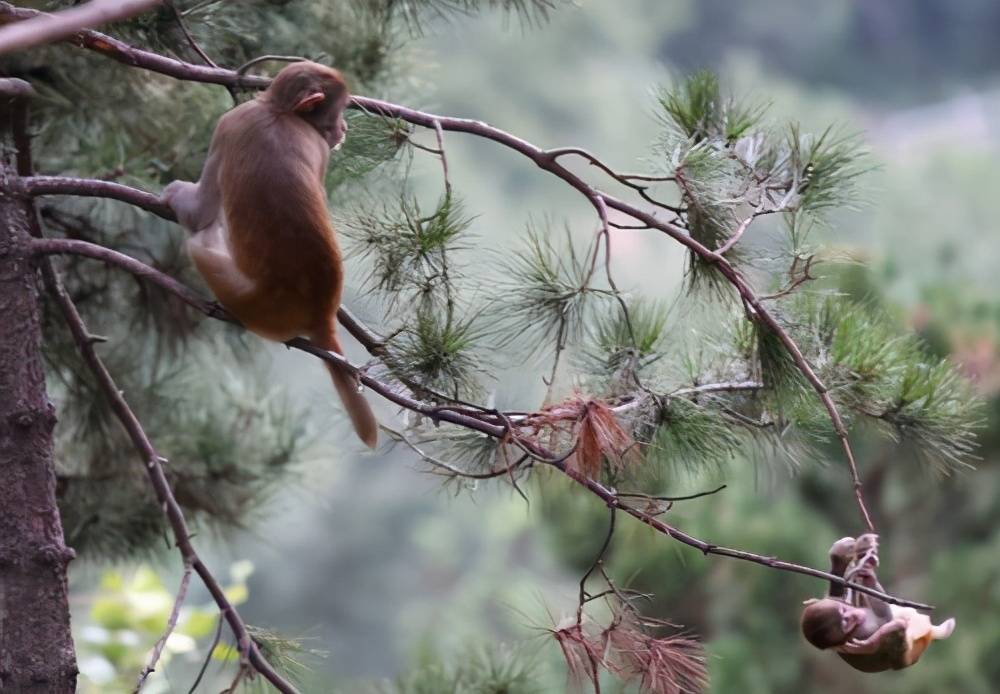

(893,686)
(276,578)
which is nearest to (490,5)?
(893,686)

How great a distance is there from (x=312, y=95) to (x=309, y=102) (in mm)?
13

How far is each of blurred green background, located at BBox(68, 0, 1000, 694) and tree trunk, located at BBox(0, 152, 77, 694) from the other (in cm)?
23

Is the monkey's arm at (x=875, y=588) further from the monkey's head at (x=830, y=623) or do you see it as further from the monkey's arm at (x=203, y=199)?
the monkey's arm at (x=203, y=199)

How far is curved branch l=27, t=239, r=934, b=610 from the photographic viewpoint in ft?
2.90

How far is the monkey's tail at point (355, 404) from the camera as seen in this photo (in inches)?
41.1

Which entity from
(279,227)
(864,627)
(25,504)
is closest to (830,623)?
(864,627)

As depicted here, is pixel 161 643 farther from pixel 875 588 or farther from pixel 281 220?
pixel 875 588

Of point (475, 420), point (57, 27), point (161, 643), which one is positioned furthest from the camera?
point (475, 420)

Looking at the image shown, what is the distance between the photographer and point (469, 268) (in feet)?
3.77

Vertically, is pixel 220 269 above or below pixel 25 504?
above

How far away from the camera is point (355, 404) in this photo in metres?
1.04

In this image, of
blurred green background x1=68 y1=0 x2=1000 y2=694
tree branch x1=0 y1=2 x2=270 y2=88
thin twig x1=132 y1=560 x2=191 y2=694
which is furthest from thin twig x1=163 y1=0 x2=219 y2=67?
thin twig x1=132 y1=560 x2=191 y2=694

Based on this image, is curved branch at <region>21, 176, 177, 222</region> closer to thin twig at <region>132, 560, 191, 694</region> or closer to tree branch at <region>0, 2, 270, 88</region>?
tree branch at <region>0, 2, 270, 88</region>

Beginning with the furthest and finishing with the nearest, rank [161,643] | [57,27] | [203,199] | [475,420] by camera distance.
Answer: [203,199] < [475,420] < [161,643] < [57,27]
